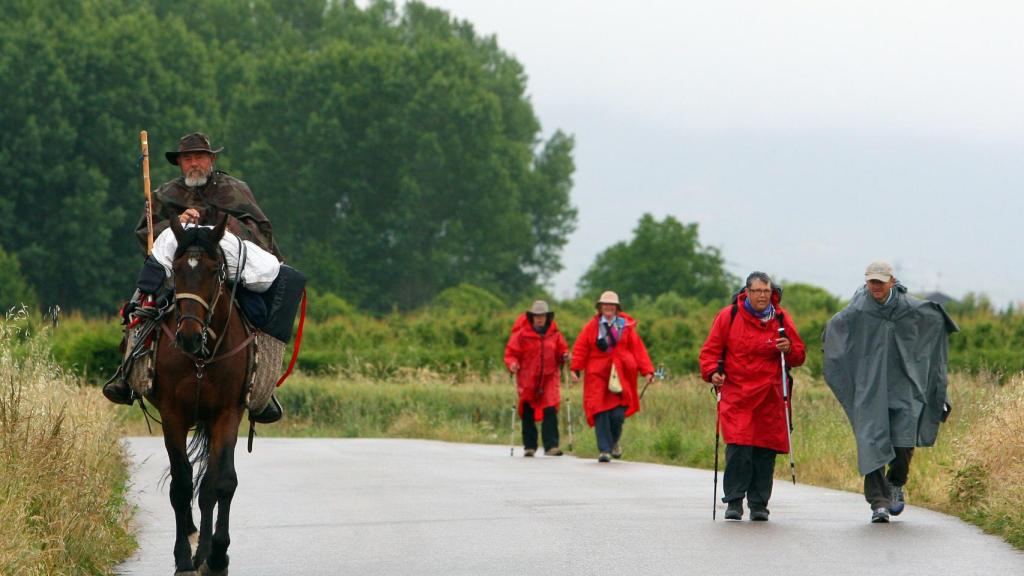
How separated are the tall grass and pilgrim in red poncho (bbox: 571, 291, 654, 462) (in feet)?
33.6

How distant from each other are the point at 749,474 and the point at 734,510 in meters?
0.37

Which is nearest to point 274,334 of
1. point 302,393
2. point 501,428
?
point 501,428

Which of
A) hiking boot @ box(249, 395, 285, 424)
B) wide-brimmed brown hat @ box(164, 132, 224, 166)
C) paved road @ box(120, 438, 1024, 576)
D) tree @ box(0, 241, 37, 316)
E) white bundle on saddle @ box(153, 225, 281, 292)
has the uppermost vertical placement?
tree @ box(0, 241, 37, 316)

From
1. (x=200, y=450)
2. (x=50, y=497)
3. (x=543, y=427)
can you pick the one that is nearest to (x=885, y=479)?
(x=200, y=450)

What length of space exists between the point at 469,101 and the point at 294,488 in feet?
196

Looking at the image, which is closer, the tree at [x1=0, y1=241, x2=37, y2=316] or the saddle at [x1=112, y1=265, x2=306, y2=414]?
the saddle at [x1=112, y1=265, x2=306, y2=414]

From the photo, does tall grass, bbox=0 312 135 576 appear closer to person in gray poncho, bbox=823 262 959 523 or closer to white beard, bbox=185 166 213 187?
white beard, bbox=185 166 213 187

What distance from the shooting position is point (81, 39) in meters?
68.1

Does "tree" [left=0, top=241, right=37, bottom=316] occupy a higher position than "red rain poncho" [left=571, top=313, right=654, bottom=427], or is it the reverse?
"tree" [left=0, top=241, right=37, bottom=316]

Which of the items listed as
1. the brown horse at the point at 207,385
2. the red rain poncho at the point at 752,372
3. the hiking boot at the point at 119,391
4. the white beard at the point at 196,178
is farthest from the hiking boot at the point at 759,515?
the hiking boot at the point at 119,391

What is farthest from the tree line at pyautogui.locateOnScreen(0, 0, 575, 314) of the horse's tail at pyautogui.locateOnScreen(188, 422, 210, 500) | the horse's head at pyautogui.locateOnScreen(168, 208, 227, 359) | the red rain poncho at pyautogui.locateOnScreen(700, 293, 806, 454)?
the horse's head at pyautogui.locateOnScreen(168, 208, 227, 359)

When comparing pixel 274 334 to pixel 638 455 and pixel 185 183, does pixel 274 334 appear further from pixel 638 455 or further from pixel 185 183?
pixel 638 455

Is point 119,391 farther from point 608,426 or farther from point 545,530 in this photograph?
point 608,426

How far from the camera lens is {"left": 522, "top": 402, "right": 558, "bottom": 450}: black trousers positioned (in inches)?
972
